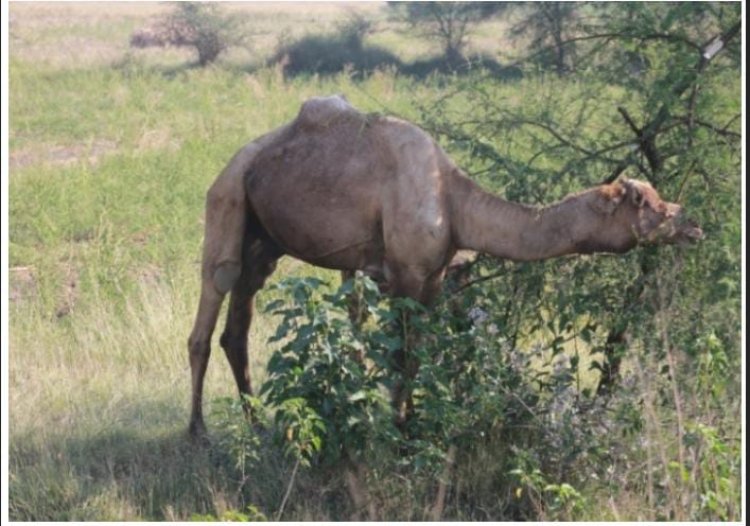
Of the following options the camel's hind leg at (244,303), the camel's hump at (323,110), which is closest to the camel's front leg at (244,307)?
the camel's hind leg at (244,303)

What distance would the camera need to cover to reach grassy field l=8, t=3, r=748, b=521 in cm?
698

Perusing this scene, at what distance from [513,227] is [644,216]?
2.29 ft

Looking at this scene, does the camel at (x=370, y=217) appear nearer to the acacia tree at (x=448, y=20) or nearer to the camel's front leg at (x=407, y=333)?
the camel's front leg at (x=407, y=333)

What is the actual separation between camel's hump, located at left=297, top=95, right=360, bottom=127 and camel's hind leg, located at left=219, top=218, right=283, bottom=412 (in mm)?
782

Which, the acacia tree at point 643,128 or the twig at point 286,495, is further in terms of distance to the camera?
the acacia tree at point 643,128

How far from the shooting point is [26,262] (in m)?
13.2

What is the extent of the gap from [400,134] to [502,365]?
1.30m

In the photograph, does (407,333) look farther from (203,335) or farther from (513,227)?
(203,335)

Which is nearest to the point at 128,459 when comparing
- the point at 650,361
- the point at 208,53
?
the point at 650,361

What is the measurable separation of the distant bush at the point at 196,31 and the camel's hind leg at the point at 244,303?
1988 centimetres

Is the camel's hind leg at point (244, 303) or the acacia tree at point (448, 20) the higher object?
the camel's hind leg at point (244, 303)

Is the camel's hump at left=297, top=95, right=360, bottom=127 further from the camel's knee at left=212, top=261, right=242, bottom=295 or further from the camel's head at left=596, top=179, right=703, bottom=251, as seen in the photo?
the camel's head at left=596, top=179, right=703, bottom=251

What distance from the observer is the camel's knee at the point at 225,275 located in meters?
7.97

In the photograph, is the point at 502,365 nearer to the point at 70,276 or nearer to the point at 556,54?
the point at 556,54
